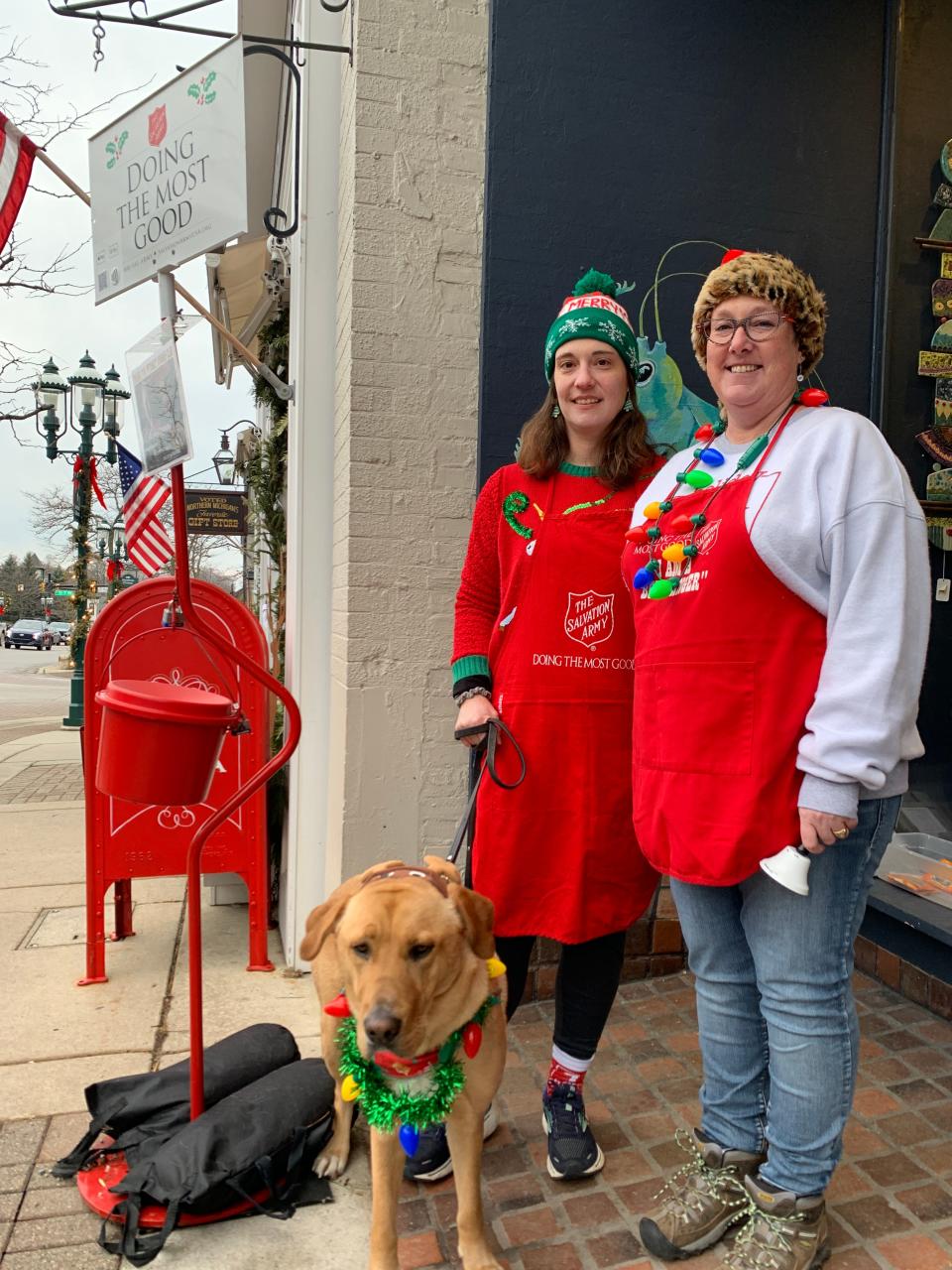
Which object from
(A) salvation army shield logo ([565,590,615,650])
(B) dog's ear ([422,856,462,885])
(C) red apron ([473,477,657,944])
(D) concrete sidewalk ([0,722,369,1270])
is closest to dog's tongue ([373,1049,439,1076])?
(B) dog's ear ([422,856,462,885])

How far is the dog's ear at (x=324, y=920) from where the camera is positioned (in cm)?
199

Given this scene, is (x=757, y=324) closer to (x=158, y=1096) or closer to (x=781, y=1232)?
(x=781, y=1232)

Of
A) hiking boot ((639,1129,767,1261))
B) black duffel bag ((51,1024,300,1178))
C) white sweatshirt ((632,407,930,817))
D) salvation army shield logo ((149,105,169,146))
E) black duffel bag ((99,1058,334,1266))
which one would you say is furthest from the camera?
salvation army shield logo ((149,105,169,146))

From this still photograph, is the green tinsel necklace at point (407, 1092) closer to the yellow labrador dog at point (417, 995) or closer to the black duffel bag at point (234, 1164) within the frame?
the yellow labrador dog at point (417, 995)

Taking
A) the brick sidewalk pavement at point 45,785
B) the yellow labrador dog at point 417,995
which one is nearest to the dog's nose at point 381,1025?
the yellow labrador dog at point 417,995

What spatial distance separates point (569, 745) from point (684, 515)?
0.69m

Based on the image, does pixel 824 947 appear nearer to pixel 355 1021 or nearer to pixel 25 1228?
pixel 355 1021

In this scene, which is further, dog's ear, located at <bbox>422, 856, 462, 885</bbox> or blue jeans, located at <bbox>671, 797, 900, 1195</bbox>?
dog's ear, located at <bbox>422, 856, 462, 885</bbox>

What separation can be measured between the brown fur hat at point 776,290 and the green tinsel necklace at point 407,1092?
1.67 meters

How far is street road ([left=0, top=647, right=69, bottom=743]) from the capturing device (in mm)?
14344

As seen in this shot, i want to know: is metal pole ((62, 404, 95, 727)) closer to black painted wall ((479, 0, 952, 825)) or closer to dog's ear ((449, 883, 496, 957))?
black painted wall ((479, 0, 952, 825))

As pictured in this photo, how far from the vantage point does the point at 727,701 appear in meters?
1.88

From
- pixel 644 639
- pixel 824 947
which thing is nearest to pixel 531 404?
pixel 644 639

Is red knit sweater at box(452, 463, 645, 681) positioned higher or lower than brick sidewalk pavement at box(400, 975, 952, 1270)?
higher
